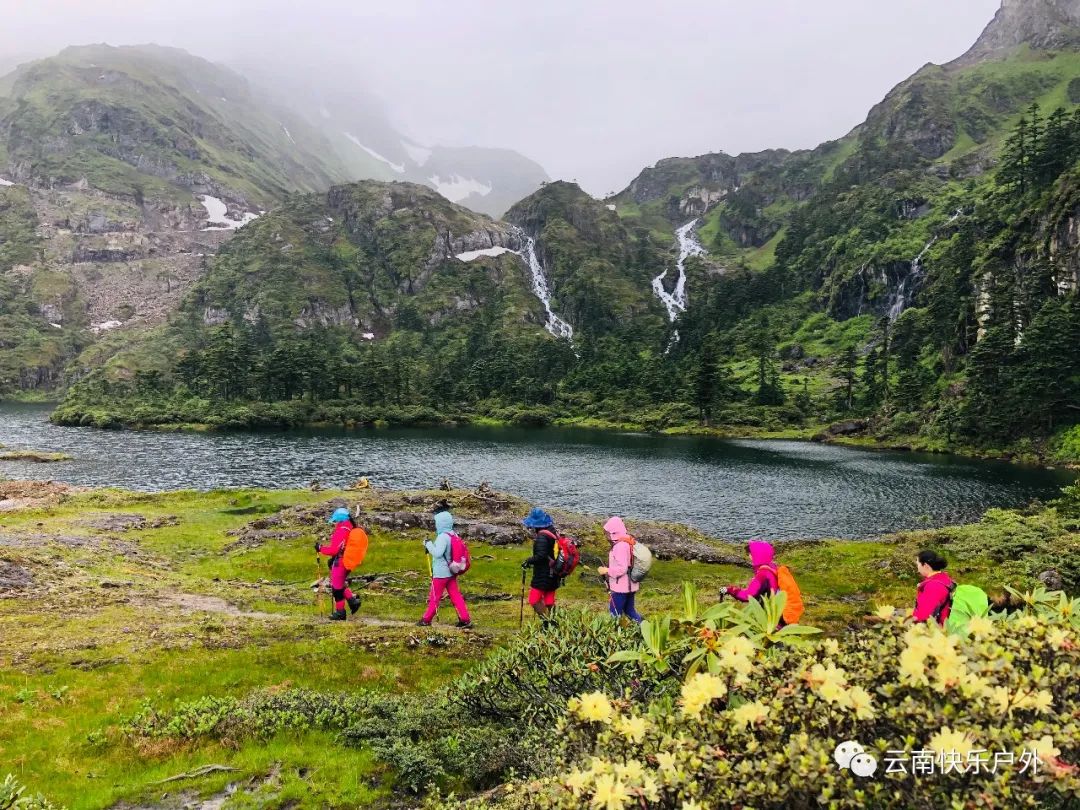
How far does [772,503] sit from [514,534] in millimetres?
34320

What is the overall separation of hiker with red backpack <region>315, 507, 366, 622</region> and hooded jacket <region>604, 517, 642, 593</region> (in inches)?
322

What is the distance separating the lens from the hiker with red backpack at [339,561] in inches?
733

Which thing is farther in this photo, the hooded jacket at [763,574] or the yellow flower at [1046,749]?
the hooded jacket at [763,574]

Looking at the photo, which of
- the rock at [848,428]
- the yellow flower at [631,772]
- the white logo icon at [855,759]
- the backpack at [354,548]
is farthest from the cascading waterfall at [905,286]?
the yellow flower at [631,772]

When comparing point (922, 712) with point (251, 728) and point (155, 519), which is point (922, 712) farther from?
point (155, 519)

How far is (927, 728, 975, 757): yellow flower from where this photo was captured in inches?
142

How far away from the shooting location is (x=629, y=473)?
258 ft

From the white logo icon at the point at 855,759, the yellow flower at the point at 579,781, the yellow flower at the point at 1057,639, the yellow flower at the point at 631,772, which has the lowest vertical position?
the yellow flower at the point at 579,781

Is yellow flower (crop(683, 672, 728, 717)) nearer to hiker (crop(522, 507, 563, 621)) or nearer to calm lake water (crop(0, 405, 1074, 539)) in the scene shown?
hiker (crop(522, 507, 563, 621))

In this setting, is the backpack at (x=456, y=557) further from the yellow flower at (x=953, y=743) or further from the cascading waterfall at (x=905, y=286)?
the cascading waterfall at (x=905, y=286)

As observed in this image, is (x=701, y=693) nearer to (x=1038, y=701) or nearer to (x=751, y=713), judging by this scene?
(x=751, y=713)

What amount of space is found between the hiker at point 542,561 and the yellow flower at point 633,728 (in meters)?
12.6

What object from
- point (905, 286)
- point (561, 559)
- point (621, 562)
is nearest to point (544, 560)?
point (561, 559)

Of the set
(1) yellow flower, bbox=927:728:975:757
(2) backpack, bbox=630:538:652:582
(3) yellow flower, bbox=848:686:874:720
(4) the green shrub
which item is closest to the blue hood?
(2) backpack, bbox=630:538:652:582
